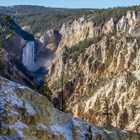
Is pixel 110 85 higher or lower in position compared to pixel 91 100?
higher

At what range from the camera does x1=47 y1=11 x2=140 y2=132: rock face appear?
5536 inches

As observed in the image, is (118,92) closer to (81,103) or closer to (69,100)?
→ (81,103)

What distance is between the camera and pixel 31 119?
155 feet

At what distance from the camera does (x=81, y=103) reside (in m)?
158

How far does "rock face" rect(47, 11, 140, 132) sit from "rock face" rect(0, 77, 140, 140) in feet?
221

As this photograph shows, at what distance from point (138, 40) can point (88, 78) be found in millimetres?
27838

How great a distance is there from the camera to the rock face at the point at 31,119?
4428 centimetres

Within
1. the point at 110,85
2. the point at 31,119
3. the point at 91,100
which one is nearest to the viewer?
the point at 31,119

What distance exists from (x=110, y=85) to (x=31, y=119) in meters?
107

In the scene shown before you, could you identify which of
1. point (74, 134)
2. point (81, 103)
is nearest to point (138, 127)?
point (81, 103)

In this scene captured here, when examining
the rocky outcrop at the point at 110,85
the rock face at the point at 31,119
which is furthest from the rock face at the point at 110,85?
the rock face at the point at 31,119

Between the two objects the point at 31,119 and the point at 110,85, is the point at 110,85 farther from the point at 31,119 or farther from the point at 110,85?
the point at 31,119

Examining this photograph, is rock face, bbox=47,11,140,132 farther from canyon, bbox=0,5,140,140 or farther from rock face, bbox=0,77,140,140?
rock face, bbox=0,77,140,140

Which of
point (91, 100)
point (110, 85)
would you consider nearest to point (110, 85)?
point (110, 85)
